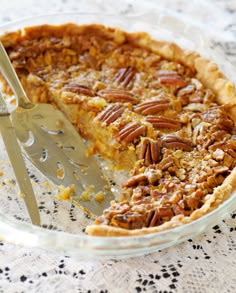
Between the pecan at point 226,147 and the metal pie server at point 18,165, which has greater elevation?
the pecan at point 226,147

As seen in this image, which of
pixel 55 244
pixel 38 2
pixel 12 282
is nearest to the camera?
pixel 55 244

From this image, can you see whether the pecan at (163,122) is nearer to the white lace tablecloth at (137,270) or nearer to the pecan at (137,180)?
the pecan at (137,180)

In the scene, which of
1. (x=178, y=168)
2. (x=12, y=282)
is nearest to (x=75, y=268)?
(x=12, y=282)

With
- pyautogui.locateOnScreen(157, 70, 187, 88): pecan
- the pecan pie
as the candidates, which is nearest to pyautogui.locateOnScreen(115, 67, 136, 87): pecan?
the pecan pie

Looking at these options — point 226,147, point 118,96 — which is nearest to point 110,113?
point 118,96

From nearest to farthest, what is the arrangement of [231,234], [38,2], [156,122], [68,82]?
[231,234] < [156,122] < [68,82] < [38,2]

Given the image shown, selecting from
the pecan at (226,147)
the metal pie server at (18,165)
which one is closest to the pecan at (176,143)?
the pecan at (226,147)

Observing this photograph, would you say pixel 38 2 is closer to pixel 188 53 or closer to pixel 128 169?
pixel 188 53

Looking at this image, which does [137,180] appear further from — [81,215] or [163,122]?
[163,122]
